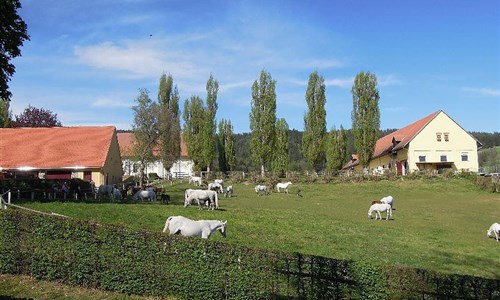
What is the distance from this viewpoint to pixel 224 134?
7788 cm

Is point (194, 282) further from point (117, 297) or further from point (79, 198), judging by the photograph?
point (79, 198)

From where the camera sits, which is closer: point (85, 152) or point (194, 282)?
point (194, 282)

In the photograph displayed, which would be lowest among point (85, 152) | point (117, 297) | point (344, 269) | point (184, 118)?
point (117, 297)

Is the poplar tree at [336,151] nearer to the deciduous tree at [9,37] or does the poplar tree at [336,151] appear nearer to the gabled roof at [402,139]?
the gabled roof at [402,139]

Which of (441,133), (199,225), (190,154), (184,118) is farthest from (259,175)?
(199,225)

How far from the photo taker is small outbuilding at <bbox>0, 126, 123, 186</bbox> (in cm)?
4600

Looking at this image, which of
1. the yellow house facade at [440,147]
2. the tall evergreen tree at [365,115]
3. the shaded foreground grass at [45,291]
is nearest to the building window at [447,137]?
the yellow house facade at [440,147]

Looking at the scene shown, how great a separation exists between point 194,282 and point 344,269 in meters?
4.07

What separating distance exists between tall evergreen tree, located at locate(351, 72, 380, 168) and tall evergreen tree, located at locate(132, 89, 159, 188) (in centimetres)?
3064

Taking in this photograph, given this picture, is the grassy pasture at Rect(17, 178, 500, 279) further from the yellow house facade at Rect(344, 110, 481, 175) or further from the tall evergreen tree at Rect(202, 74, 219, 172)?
the tall evergreen tree at Rect(202, 74, 219, 172)

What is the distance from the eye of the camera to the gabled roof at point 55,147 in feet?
152

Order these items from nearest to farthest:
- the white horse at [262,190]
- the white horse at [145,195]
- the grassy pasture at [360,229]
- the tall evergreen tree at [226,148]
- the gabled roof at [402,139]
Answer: the grassy pasture at [360,229] < the white horse at [145,195] < the white horse at [262,190] < the gabled roof at [402,139] < the tall evergreen tree at [226,148]

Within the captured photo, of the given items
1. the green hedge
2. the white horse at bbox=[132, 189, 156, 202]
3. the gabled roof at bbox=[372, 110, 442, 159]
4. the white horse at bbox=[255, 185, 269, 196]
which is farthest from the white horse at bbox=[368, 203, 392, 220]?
the gabled roof at bbox=[372, 110, 442, 159]

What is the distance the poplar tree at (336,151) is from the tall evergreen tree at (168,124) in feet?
79.4
